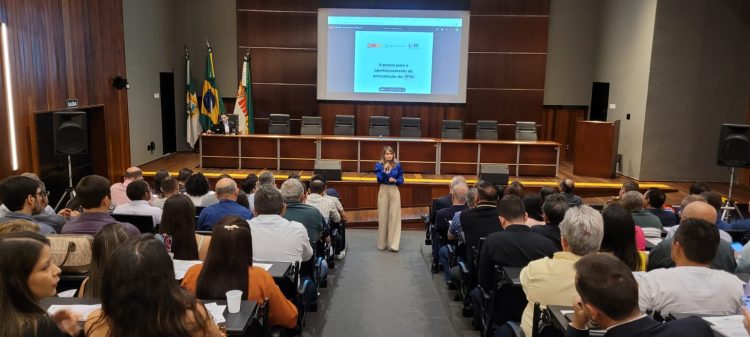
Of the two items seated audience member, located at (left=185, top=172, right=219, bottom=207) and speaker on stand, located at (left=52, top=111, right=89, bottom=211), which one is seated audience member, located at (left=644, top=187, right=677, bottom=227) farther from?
speaker on stand, located at (left=52, top=111, right=89, bottom=211)

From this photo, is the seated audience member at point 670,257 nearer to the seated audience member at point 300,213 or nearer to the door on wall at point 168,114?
the seated audience member at point 300,213

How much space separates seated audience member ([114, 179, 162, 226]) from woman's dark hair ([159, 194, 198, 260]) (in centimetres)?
112

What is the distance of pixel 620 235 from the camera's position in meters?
2.93

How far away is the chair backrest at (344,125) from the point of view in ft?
33.9

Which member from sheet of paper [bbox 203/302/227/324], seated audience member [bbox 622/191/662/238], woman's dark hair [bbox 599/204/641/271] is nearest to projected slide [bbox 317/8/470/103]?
seated audience member [bbox 622/191/662/238]

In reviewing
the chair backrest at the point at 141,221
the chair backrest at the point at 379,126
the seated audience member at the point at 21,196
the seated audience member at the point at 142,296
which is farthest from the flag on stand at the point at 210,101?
the seated audience member at the point at 142,296

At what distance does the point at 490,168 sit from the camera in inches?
329

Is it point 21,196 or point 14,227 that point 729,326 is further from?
point 21,196

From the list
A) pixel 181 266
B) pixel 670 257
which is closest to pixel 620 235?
pixel 670 257

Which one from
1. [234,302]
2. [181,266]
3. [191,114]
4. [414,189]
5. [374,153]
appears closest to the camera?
[234,302]

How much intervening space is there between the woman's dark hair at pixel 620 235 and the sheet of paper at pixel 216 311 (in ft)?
6.55

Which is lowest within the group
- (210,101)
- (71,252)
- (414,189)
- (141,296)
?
(414,189)

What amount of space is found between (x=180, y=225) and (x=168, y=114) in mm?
9125

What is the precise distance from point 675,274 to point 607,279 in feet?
2.95
